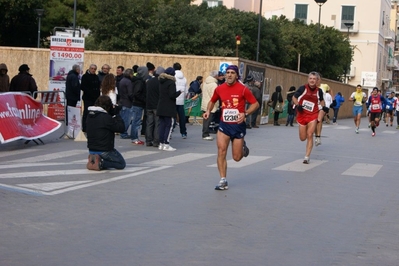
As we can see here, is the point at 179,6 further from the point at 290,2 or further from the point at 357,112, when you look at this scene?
the point at 290,2

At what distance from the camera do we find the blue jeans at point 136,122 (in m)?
18.8

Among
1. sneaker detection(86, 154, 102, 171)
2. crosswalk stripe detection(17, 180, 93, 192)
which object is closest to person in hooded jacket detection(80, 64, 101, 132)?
sneaker detection(86, 154, 102, 171)

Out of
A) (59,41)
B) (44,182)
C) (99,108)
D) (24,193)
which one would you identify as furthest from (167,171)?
(59,41)

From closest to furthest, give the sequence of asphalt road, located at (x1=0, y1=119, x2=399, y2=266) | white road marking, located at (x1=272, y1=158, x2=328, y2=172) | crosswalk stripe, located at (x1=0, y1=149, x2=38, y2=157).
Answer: asphalt road, located at (x1=0, y1=119, x2=399, y2=266) → white road marking, located at (x1=272, y1=158, x2=328, y2=172) → crosswalk stripe, located at (x1=0, y1=149, x2=38, y2=157)

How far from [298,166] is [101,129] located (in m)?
4.21

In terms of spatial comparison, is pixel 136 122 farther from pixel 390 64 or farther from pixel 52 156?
pixel 390 64

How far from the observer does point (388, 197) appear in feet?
39.2

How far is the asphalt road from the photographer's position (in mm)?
7574

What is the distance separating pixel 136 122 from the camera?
18.9 meters

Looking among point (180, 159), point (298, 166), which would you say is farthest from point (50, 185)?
point (298, 166)

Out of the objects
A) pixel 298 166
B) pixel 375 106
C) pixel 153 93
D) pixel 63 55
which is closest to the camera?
pixel 298 166

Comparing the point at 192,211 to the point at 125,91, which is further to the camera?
the point at 125,91

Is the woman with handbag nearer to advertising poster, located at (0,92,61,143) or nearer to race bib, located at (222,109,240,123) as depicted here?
advertising poster, located at (0,92,61,143)

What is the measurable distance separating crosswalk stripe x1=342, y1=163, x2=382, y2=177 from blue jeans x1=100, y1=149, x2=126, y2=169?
422 centimetres
